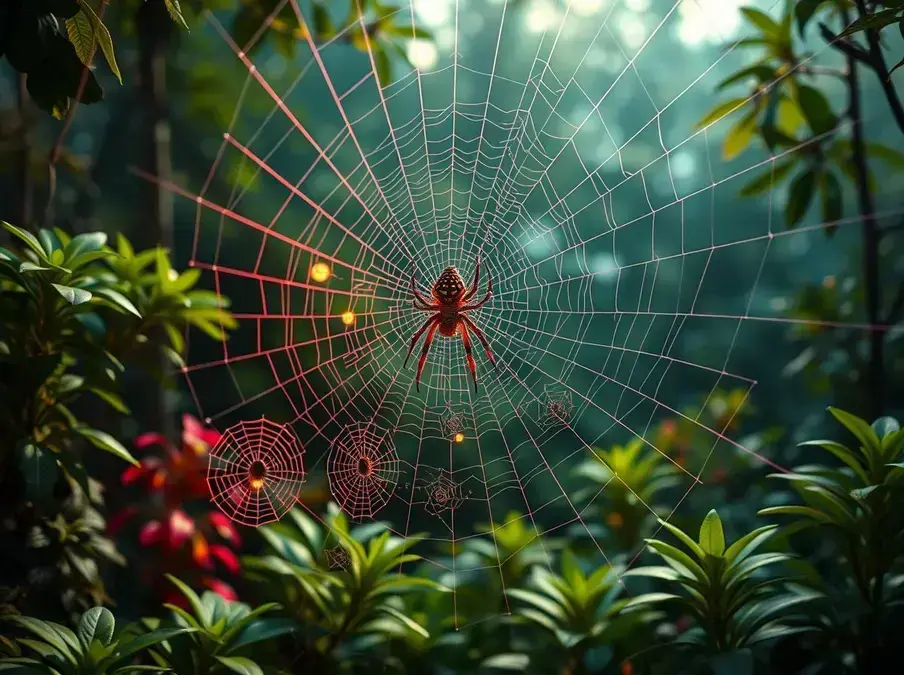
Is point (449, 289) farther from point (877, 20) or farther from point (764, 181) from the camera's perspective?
point (877, 20)

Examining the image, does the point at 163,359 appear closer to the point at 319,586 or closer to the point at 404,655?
the point at 319,586

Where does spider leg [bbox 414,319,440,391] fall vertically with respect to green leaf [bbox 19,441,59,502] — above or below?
above

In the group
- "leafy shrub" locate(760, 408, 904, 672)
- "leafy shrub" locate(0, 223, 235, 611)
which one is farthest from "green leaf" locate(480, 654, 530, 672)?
"leafy shrub" locate(0, 223, 235, 611)

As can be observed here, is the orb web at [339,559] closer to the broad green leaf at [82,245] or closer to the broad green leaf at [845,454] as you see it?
the broad green leaf at [82,245]

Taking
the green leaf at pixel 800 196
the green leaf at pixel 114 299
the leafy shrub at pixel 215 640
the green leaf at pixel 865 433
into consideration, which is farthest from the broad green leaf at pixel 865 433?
the green leaf at pixel 114 299

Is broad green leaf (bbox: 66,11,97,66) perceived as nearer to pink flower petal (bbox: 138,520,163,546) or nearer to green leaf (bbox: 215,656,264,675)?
green leaf (bbox: 215,656,264,675)

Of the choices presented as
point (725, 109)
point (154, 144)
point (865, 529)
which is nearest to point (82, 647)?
point (865, 529)
